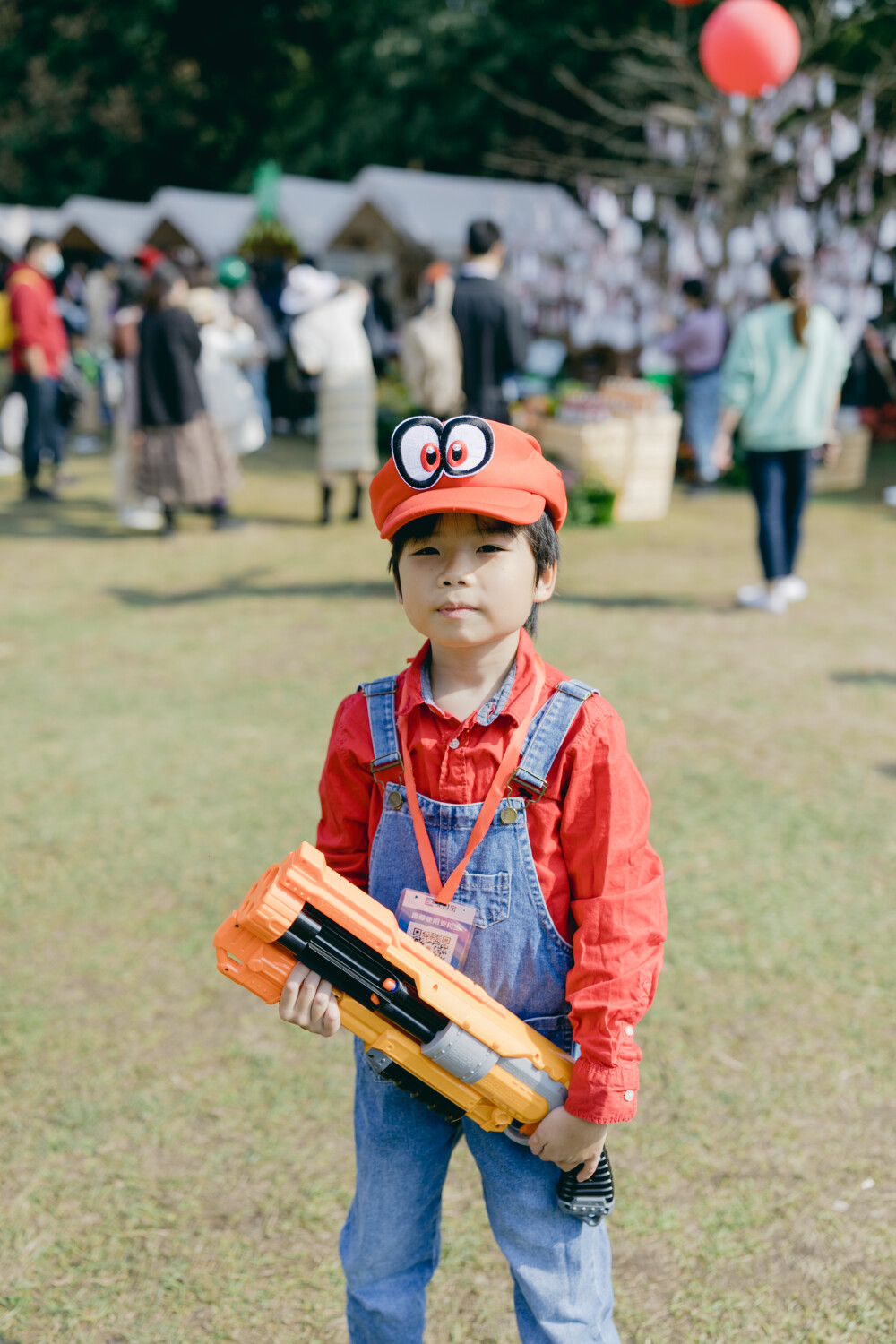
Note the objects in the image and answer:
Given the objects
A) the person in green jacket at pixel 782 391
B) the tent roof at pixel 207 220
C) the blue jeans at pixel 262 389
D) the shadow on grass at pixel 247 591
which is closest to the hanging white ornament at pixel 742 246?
the blue jeans at pixel 262 389

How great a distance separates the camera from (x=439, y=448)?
1370mm

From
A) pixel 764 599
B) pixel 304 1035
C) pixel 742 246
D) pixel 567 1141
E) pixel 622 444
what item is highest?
pixel 742 246

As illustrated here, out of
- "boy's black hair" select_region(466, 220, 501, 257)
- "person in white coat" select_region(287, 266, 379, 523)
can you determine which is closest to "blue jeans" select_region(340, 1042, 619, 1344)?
"boy's black hair" select_region(466, 220, 501, 257)

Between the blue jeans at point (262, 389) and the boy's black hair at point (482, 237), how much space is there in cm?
498

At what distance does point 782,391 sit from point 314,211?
44.8ft

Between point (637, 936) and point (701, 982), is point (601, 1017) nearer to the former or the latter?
point (637, 936)

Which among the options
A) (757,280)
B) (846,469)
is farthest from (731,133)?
(846,469)

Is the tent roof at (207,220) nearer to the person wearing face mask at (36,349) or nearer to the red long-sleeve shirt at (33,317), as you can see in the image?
the person wearing face mask at (36,349)

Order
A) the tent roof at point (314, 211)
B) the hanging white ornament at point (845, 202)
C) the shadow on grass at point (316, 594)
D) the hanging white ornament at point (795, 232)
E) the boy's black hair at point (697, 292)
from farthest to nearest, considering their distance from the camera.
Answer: the tent roof at point (314, 211), the hanging white ornament at point (845, 202), the hanging white ornament at point (795, 232), the boy's black hair at point (697, 292), the shadow on grass at point (316, 594)

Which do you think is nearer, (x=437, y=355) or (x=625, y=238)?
(x=437, y=355)

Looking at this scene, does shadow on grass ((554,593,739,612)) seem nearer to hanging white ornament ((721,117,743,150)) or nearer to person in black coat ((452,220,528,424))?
person in black coat ((452,220,528,424))

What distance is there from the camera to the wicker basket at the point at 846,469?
10.3 metres

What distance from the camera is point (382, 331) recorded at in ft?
42.5

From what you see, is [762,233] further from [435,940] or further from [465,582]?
[435,940]
